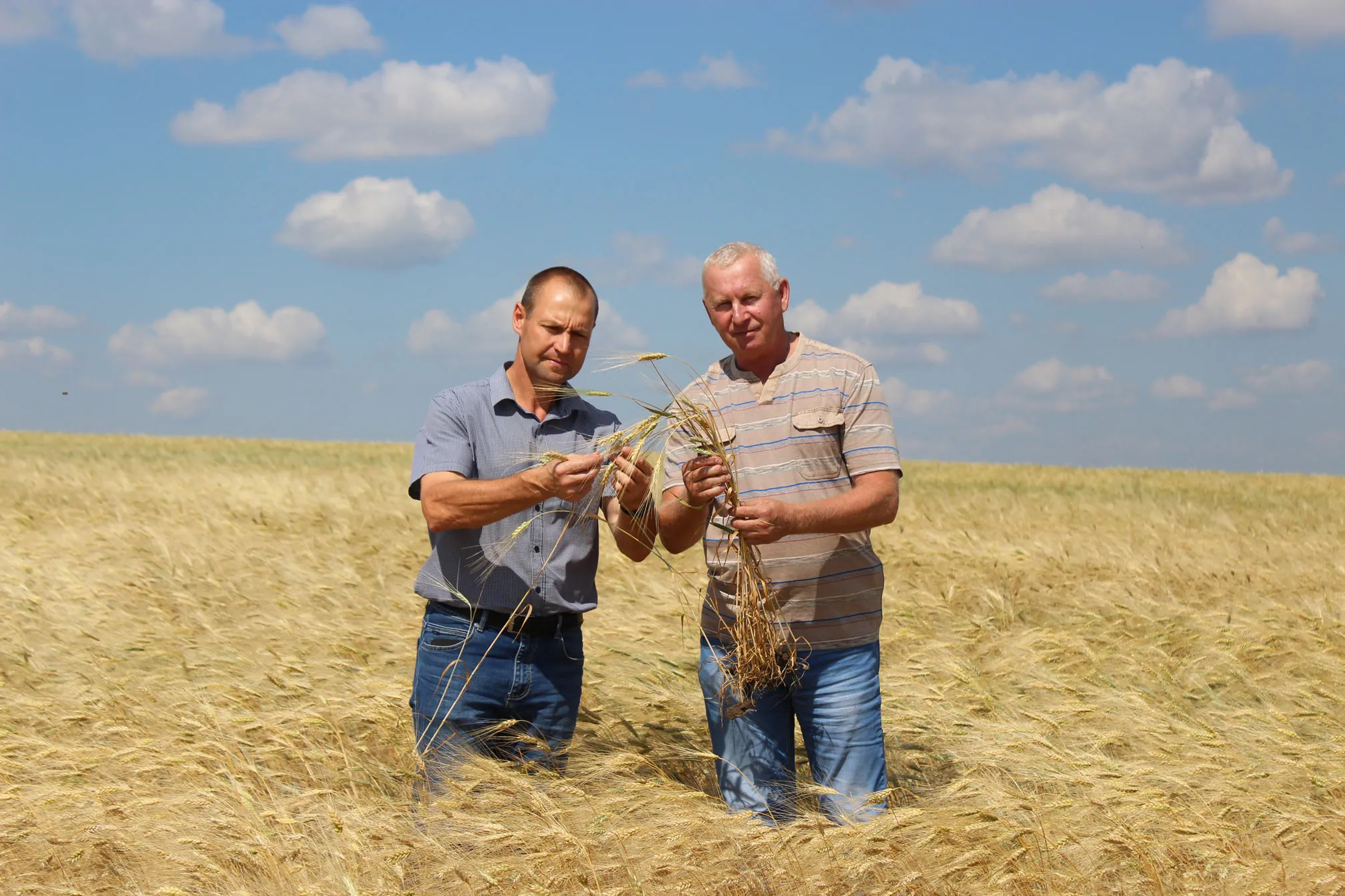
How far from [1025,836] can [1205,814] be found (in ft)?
2.62

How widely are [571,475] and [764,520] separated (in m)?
0.48

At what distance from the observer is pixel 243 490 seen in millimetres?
12430

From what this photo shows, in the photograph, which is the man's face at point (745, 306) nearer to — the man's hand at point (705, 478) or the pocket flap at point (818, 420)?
the pocket flap at point (818, 420)

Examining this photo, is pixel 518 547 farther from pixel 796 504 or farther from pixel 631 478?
pixel 796 504

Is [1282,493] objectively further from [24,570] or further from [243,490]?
[24,570]

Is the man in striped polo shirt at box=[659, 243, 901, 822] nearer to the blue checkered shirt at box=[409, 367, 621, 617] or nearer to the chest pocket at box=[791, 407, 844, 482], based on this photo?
the chest pocket at box=[791, 407, 844, 482]

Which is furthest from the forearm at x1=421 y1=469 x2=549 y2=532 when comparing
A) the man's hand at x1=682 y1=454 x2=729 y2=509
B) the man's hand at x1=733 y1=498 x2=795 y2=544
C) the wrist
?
the man's hand at x1=733 y1=498 x2=795 y2=544

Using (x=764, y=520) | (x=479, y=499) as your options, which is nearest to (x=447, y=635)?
(x=479, y=499)

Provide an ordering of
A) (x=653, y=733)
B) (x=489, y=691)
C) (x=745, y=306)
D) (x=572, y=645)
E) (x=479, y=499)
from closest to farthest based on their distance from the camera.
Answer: (x=479, y=499) < (x=745, y=306) < (x=489, y=691) < (x=572, y=645) < (x=653, y=733)

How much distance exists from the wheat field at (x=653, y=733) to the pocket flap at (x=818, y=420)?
3.50 feet

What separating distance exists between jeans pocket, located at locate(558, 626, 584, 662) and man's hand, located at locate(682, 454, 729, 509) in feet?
1.95

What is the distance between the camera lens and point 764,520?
8.63ft

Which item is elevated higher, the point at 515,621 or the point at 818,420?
the point at 818,420

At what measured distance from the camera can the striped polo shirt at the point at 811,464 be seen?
2.87 metres
